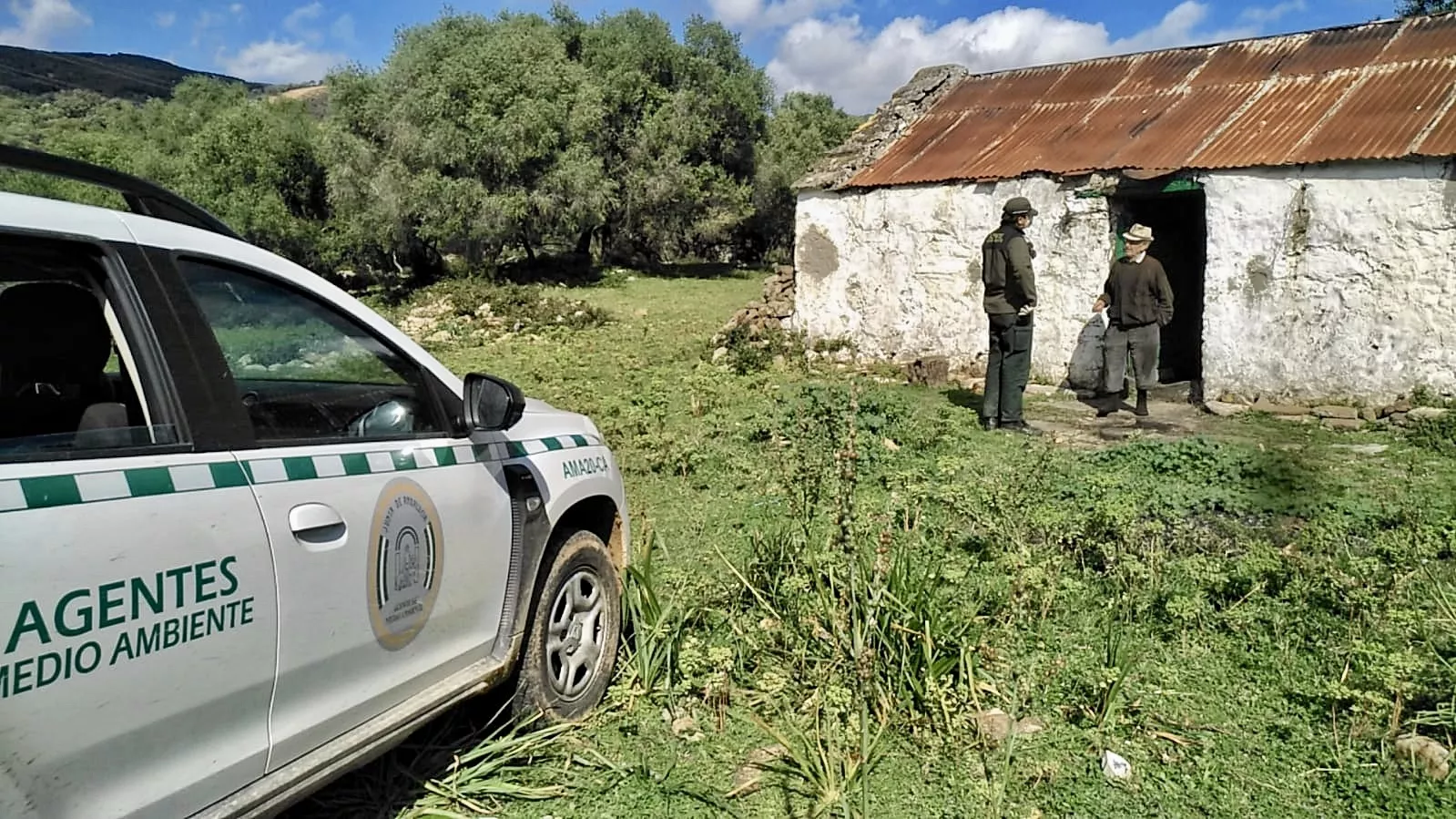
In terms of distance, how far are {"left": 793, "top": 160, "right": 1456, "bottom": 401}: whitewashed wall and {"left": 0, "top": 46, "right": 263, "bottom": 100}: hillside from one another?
74557mm

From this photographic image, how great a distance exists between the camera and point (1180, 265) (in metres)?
12.9

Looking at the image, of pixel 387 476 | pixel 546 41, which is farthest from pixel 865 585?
pixel 546 41

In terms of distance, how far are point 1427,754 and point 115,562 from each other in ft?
12.4

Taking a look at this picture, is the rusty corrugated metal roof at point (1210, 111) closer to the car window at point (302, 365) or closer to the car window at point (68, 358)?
the car window at point (302, 365)

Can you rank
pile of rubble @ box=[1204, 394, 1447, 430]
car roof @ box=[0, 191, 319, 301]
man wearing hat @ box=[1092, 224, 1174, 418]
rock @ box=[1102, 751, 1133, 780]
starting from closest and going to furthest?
1. car roof @ box=[0, 191, 319, 301]
2. rock @ box=[1102, 751, 1133, 780]
3. pile of rubble @ box=[1204, 394, 1447, 430]
4. man wearing hat @ box=[1092, 224, 1174, 418]

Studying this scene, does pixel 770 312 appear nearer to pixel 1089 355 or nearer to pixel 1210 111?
pixel 1089 355

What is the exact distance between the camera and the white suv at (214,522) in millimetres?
1894

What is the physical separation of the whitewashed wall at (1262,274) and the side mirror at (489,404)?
9206 millimetres

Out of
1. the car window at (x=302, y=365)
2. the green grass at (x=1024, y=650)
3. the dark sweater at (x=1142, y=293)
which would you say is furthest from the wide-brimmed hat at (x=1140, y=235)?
the car window at (x=302, y=365)

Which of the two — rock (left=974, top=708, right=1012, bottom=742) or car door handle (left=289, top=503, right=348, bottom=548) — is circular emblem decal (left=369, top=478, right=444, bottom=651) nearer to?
car door handle (left=289, top=503, right=348, bottom=548)

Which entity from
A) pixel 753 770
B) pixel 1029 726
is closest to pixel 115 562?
pixel 753 770

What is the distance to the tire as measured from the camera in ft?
11.5

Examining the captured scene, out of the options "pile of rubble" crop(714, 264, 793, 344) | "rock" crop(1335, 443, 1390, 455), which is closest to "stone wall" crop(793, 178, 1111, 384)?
"pile of rubble" crop(714, 264, 793, 344)

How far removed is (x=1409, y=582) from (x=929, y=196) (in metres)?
8.43
